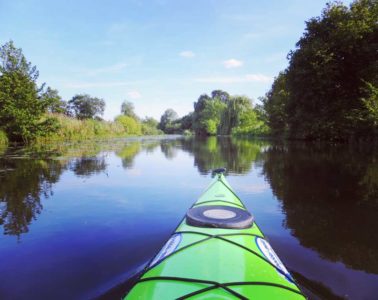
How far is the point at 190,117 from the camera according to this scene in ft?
270

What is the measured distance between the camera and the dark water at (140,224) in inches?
114

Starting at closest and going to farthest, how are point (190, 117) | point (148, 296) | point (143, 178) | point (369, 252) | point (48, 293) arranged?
point (148, 296)
point (48, 293)
point (369, 252)
point (143, 178)
point (190, 117)

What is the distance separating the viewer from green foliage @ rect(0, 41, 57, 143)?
57.8 ft

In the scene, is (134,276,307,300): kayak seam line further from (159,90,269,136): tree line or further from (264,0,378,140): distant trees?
(159,90,269,136): tree line

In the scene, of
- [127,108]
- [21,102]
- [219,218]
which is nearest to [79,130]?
[21,102]

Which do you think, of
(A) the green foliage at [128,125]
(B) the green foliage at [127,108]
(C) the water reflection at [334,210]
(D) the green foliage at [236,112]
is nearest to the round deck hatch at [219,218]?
(C) the water reflection at [334,210]

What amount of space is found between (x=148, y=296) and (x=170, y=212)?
11.2ft

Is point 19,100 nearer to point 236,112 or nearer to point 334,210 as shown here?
point 334,210

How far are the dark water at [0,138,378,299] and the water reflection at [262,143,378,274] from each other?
0.06 ft

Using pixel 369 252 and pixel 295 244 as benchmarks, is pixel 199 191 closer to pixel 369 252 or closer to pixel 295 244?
pixel 295 244

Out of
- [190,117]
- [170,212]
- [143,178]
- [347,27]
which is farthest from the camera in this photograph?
[190,117]

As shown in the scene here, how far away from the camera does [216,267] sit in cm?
199

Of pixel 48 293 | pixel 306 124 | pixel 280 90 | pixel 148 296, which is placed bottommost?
pixel 48 293

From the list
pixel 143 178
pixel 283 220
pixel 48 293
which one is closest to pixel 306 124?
pixel 143 178
